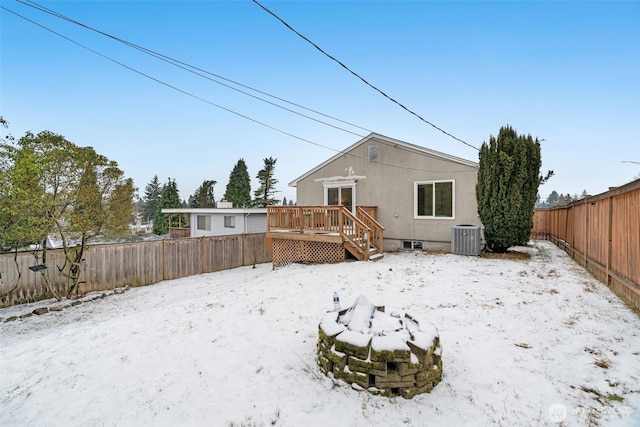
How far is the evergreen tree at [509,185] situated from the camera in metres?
8.77

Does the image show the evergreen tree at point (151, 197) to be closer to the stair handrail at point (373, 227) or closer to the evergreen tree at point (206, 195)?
the evergreen tree at point (206, 195)

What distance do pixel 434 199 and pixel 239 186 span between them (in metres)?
29.2

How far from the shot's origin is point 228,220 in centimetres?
1781

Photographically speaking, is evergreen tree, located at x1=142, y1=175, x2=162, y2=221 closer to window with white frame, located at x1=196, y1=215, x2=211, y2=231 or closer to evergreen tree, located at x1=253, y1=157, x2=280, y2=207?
evergreen tree, located at x1=253, y1=157, x2=280, y2=207

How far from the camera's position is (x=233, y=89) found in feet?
29.6

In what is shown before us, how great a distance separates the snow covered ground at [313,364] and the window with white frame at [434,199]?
4.27 m

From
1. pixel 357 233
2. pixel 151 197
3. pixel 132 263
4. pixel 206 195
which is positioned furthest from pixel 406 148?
pixel 151 197

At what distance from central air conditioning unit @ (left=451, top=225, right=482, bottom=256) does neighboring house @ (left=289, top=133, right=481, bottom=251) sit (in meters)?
0.62

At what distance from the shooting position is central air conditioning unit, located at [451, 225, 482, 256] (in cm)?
916

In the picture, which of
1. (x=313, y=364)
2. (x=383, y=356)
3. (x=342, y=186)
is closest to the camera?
(x=383, y=356)

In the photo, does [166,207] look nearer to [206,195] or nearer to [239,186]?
[206,195]

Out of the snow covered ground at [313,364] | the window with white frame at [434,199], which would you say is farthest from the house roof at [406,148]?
the snow covered ground at [313,364]

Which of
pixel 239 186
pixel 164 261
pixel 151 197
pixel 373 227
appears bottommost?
pixel 164 261

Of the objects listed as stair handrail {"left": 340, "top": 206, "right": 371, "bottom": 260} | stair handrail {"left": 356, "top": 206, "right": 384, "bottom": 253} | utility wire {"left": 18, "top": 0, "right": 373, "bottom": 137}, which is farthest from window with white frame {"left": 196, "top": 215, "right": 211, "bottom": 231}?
stair handrail {"left": 340, "top": 206, "right": 371, "bottom": 260}
